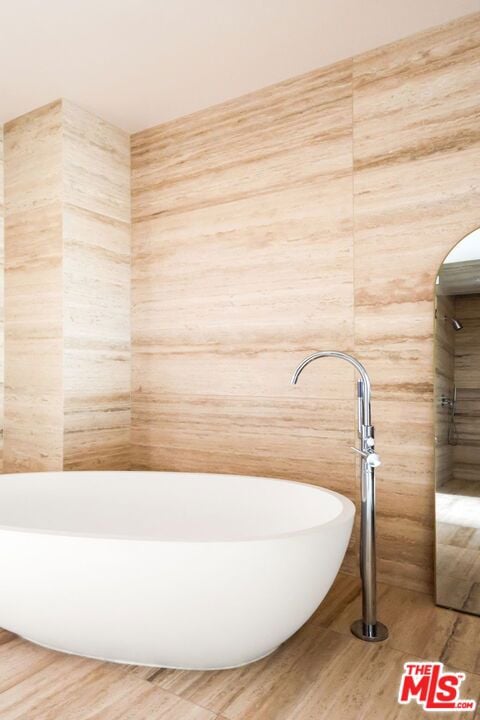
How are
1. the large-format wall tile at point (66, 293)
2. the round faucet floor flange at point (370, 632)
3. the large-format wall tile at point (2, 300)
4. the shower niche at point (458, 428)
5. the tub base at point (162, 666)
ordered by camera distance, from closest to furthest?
1. the tub base at point (162, 666)
2. the round faucet floor flange at point (370, 632)
3. the shower niche at point (458, 428)
4. the large-format wall tile at point (66, 293)
5. the large-format wall tile at point (2, 300)

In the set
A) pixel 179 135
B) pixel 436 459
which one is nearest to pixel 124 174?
pixel 179 135

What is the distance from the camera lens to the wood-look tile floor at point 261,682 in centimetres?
153

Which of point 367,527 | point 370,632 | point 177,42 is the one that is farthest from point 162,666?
point 177,42

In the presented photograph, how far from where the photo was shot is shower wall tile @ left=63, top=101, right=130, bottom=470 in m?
2.91

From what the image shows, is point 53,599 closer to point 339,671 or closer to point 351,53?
point 339,671

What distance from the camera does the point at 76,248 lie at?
2947mm

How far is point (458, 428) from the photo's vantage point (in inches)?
85.8

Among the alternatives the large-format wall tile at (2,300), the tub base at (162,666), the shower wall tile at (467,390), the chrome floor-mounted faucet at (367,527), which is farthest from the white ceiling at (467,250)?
the large-format wall tile at (2,300)

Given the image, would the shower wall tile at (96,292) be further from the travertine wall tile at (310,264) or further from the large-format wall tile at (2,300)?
the large-format wall tile at (2,300)

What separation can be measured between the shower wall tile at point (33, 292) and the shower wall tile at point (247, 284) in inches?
20.6

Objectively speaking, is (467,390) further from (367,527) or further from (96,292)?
(96,292)

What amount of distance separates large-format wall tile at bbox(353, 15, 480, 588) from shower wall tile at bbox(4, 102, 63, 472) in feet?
5.41

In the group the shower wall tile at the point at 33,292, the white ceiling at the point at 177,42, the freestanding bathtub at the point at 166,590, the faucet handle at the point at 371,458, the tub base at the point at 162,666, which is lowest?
the tub base at the point at 162,666

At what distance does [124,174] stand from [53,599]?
2519mm
